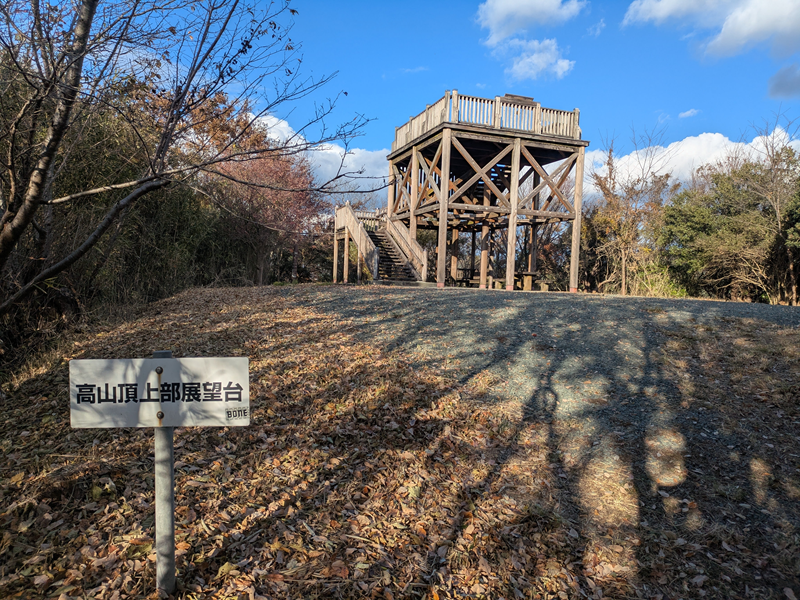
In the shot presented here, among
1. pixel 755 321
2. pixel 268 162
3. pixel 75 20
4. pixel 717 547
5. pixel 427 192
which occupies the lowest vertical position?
pixel 717 547

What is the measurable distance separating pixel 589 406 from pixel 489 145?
12225mm

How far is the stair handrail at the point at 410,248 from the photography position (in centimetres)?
1490

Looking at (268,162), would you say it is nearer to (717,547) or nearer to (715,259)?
(715,259)

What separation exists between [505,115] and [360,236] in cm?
555

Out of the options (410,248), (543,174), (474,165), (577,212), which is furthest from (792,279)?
(410,248)

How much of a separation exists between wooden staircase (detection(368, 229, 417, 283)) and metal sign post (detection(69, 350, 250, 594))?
39.1ft

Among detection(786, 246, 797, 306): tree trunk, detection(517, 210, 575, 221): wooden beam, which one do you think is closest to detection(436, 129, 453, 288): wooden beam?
detection(517, 210, 575, 221): wooden beam

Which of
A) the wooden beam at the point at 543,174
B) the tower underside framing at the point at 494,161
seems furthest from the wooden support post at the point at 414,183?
the wooden beam at the point at 543,174

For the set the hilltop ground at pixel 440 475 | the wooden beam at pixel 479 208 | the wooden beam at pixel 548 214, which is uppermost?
the wooden beam at pixel 479 208

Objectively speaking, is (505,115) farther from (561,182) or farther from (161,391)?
(161,391)

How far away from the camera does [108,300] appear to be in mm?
9141

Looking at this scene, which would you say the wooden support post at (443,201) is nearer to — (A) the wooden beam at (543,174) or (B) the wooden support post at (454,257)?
(A) the wooden beam at (543,174)

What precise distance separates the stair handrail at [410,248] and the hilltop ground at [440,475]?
26.8 ft

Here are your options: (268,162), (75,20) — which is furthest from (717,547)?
(268,162)
